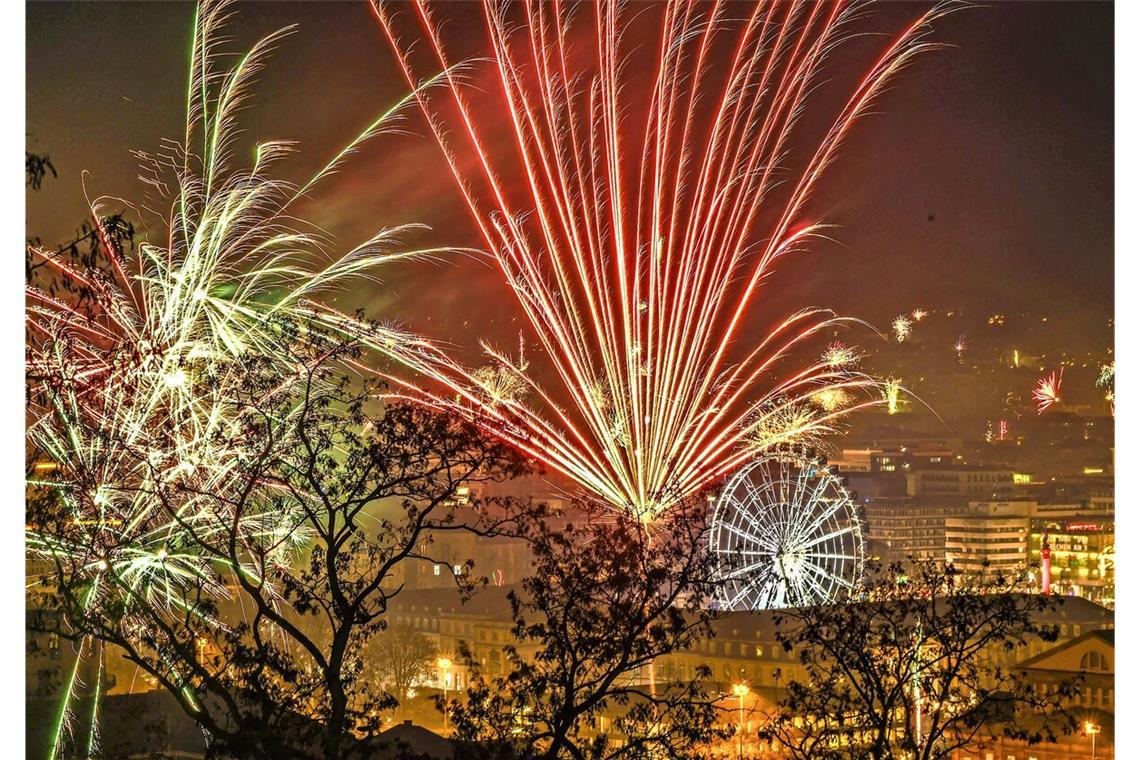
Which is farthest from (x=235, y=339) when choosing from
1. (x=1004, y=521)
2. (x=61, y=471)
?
(x=1004, y=521)

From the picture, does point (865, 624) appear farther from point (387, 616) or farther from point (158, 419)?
point (387, 616)

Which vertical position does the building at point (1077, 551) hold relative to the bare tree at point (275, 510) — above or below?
below

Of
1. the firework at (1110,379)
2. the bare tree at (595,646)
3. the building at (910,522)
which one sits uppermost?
the firework at (1110,379)

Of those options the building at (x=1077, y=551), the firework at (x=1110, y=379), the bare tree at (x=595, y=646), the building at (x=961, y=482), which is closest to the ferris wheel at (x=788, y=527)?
the firework at (x=1110, y=379)

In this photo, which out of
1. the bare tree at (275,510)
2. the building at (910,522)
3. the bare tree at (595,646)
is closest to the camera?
the bare tree at (595,646)

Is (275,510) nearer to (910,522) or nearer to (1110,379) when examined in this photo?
(1110,379)

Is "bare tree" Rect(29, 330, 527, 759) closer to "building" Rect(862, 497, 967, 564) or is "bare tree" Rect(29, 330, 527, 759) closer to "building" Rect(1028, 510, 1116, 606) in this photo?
"building" Rect(1028, 510, 1116, 606)

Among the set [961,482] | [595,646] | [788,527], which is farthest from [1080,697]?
[961,482]

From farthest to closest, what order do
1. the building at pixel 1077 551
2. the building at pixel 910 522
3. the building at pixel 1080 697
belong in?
the building at pixel 910 522
the building at pixel 1077 551
the building at pixel 1080 697

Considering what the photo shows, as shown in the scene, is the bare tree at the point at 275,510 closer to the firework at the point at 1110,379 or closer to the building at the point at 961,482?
the firework at the point at 1110,379

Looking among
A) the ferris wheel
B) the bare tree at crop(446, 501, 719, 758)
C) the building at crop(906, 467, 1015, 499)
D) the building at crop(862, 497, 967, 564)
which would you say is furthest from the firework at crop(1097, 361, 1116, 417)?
the building at crop(906, 467, 1015, 499)

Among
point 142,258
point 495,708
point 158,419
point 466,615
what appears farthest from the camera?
point 466,615
